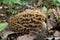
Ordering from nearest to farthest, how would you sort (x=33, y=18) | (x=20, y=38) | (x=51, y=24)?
(x=20, y=38) < (x=33, y=18) < (x=51, y=24)

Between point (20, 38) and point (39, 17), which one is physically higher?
point (39, 17)

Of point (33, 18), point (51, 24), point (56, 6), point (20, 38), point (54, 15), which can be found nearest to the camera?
point (20, 38)

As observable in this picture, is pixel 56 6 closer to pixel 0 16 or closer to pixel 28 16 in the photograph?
pixel 0 16

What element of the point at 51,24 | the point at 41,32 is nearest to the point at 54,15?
the point at 51,24

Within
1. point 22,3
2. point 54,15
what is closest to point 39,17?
point 54,15

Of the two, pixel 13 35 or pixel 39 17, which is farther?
pixel 39 17

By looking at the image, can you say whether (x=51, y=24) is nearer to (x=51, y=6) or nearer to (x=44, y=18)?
(x=44, y=18)
